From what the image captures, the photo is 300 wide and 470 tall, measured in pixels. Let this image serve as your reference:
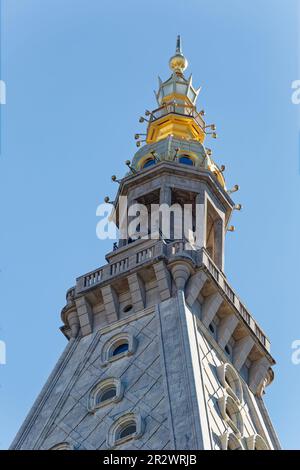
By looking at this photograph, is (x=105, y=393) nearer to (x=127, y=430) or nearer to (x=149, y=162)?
(x=127, y=430)

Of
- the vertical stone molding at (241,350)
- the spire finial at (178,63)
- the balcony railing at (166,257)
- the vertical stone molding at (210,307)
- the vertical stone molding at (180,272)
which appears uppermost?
the spire finial at (178,63)

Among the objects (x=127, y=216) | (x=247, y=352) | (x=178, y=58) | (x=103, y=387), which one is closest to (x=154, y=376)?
(x=103, y=387)

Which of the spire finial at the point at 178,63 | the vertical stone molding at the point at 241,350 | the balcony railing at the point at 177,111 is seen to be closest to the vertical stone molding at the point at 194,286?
the vertical stone molding at the point at 241,350

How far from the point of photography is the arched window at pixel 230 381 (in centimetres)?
6019

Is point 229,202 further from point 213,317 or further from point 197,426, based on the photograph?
point 197,426

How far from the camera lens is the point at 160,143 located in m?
71.9

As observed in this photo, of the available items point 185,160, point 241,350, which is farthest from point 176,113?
point 241,350

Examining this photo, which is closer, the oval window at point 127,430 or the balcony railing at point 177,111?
the oval window at point 127,430

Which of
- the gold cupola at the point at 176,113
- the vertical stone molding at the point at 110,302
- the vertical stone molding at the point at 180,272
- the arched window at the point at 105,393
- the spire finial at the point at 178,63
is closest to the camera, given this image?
the arched window at the point at 105,393

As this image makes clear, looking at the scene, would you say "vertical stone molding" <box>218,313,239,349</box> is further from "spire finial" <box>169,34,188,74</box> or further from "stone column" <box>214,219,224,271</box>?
"spire finial" <box>169,34,188,74</box>

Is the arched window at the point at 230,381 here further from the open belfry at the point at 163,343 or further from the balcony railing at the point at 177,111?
the balcony railing at the point at 177,111

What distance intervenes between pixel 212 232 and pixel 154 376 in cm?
1307

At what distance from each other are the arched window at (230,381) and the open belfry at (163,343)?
0.15 ft

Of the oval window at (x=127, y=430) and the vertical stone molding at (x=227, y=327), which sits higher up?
the vertical stone molding at (x=227, y=327)
